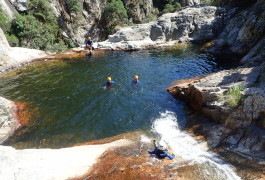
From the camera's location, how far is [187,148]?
33.1 feet

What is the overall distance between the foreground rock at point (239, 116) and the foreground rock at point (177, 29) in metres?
23.7

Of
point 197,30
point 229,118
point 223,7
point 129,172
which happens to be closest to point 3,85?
point 129,172

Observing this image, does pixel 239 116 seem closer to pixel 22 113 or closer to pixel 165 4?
pixel 22 113

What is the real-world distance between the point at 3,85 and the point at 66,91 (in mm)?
7422

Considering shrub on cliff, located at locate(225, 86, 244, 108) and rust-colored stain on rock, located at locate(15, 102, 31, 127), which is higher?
shrub on cliff, located at locate(225, 86, 244, 108)

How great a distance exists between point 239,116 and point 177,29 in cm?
3049

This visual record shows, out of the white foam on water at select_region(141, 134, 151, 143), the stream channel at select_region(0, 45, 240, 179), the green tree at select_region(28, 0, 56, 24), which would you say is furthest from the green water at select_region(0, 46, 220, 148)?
the green tree at select_region(28, 0, 56, 24)

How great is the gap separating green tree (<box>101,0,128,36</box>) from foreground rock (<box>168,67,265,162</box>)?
33.1 m

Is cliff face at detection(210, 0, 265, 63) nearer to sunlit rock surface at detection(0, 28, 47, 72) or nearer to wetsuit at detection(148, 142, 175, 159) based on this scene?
wetsuit at detection(148, 142, 175, 159)

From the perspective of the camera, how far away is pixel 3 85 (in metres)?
19.8

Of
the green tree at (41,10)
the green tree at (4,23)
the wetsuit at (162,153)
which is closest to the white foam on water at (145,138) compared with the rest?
the wetsuit at (162,153)

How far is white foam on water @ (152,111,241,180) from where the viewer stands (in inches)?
305

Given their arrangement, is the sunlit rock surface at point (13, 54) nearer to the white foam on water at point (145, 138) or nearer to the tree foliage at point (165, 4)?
the white foam on water at point (145, 138)

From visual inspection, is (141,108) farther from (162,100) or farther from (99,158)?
(99,158)
